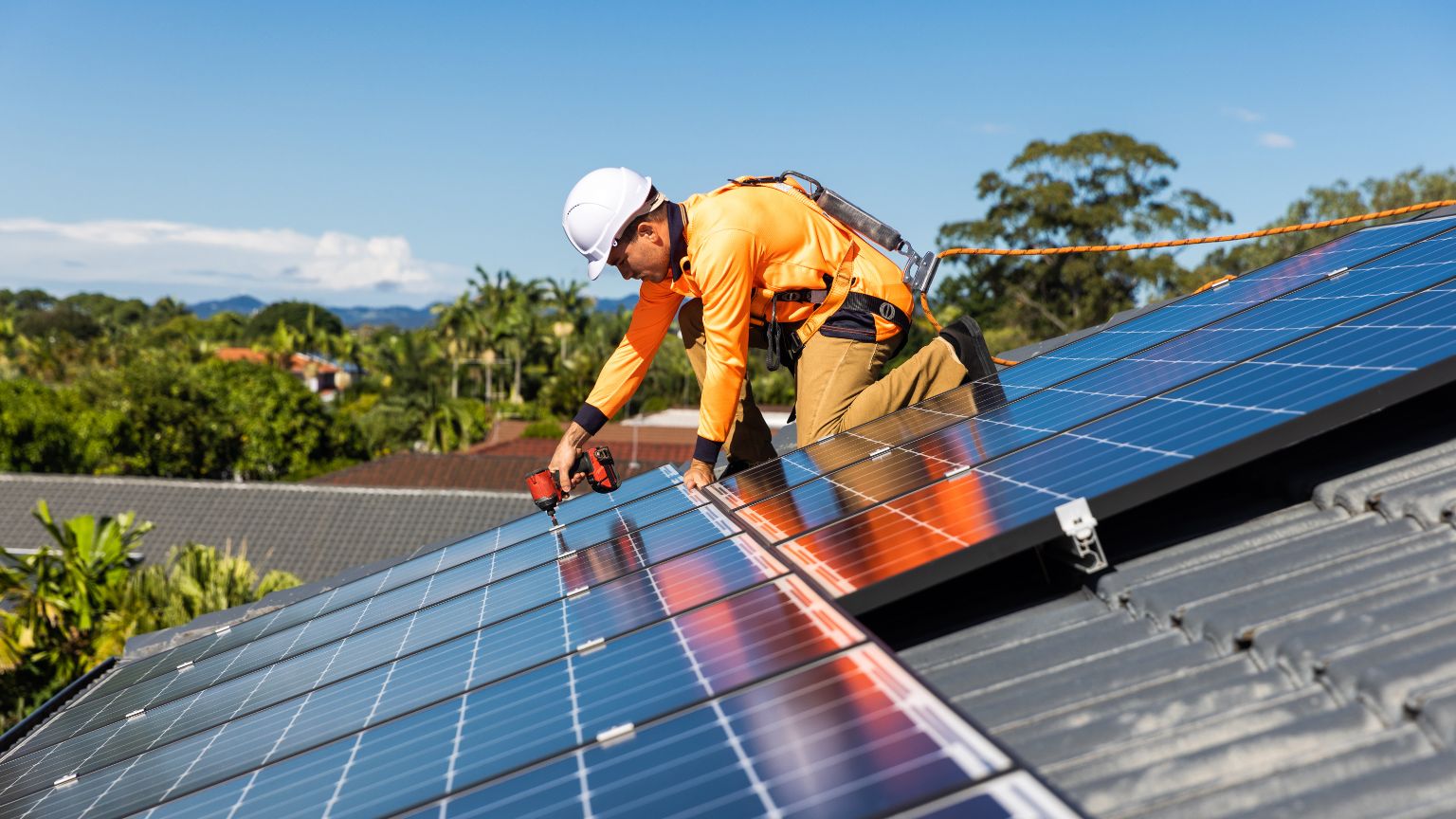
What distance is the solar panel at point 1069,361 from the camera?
5.43 m

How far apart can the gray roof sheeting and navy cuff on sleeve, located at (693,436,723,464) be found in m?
2.30

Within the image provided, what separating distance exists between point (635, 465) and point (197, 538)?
565 inches

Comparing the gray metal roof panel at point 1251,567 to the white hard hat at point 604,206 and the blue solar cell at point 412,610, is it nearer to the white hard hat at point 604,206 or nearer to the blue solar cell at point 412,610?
the blue solar cell at point 412,610

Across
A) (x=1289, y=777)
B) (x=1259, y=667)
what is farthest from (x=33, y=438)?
(x=1289, y=777)

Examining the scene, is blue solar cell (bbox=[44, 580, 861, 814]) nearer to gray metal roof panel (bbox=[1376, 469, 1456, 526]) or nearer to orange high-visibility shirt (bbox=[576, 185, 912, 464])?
gray metal roof panel (bbox=[1376, 469, 1456, 526])

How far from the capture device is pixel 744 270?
572 centimetres

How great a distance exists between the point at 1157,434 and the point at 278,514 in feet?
125

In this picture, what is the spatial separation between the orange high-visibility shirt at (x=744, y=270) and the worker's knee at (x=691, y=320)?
20 centimetres

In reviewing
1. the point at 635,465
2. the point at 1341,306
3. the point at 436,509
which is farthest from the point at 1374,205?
the point at 1341,306

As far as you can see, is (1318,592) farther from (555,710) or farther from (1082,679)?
(555,710)

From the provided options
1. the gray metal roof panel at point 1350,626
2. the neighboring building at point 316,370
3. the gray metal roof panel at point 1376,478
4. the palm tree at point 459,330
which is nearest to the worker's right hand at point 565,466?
the gray metal roof panel at point 1376,478

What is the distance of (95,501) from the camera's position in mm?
42188

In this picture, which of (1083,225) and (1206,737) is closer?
(1206,737)

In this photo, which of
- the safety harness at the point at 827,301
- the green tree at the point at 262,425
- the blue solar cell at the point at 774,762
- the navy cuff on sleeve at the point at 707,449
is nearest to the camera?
the blue solar cell at the point at 774,762
